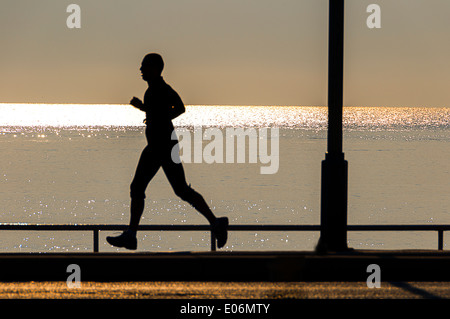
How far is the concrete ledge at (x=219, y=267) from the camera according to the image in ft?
24.4

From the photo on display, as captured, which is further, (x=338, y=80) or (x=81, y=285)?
(x=338, y=80)

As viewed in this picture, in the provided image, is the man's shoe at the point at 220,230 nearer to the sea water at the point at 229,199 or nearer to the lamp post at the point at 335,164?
the lamp post at the point at 335,164

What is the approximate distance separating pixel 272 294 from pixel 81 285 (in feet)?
5.57

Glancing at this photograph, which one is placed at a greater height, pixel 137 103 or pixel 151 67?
pixel 151 67

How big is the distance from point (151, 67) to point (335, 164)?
225 centimetres

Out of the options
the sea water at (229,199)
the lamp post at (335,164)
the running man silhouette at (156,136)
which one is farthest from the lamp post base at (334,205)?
the sea water at (229,199)

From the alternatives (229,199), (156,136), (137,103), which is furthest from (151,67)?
(229,199)

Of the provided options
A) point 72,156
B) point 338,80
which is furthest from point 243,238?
point 72,156

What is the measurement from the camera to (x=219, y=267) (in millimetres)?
7543

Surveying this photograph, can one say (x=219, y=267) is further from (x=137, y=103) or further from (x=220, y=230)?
(x=137, y=103)

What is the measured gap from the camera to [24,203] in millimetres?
65188

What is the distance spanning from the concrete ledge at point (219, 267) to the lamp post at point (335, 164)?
3.50 feet
